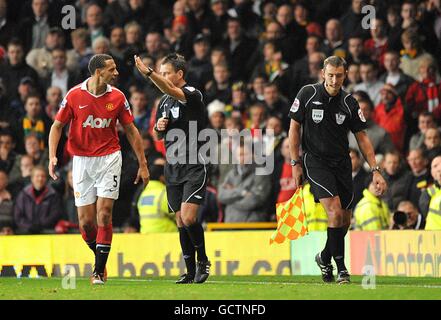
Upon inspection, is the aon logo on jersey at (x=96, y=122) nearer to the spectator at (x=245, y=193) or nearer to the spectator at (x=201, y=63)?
the spectator at (x=245, y=193)

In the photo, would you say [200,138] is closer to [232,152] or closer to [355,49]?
[232,152]

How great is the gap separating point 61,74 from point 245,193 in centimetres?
495

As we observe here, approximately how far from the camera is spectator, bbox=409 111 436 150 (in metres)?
17.3

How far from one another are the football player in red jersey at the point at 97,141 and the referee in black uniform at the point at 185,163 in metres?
0.36

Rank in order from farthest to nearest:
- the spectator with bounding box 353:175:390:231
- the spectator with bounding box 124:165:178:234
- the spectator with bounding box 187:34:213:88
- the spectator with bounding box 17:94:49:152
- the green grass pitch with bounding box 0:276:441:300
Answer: the spectator with bounding box 17:94:49:152 → the spectator with bounding box 187:34:213:88 → the spectator with bounding box 124:165:178:234 → the spectator with bounding box 353:175:390:231 → the green grass pitch with bounding box 0:276:441:300

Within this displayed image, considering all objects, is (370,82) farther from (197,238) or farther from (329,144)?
(197,238)

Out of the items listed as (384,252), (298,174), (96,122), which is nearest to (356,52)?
(384,252)

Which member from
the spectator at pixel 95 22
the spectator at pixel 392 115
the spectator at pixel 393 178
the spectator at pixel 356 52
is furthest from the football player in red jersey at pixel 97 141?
the spectator at pixel 95 22

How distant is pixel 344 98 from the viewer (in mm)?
12922

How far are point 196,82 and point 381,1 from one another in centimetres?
325

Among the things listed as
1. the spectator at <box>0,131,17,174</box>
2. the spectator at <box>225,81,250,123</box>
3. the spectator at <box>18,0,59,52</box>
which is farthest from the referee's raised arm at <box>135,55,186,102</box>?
the spectator at <box>18,0,59,52</box>

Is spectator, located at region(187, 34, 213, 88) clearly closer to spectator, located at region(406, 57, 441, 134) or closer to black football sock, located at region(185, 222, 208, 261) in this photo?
spectator, located at region(406, 57, 441, 134)

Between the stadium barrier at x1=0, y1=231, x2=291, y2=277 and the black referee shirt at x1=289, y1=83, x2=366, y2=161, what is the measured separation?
11.3ft

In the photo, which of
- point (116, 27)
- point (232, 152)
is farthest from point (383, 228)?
point (116, 27)
